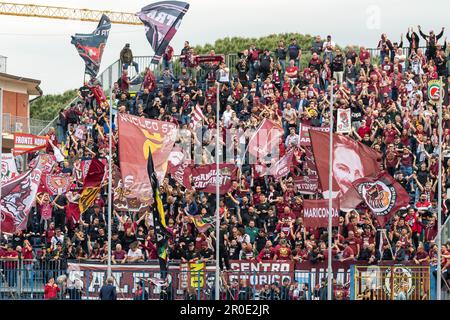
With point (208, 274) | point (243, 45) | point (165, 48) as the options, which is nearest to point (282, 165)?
point (208, 274)

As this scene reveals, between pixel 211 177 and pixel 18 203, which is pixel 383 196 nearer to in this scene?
pixel 211 177

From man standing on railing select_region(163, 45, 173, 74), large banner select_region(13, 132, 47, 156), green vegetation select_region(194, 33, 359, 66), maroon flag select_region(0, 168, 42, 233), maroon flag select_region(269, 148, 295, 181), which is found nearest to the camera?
maroon flag select_region(269, 148, 295, 181)

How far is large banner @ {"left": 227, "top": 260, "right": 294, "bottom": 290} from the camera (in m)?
35.6

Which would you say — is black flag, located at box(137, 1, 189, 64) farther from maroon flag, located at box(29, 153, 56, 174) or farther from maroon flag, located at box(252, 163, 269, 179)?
maroon flag, located at box(252, 163, 269, 179)

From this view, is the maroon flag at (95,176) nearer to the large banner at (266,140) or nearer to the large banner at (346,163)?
the large banner at (266,140)

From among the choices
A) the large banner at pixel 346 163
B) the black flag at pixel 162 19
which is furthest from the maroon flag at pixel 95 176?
the large banner at pixel 346 163

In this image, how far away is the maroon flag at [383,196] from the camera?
35906mm

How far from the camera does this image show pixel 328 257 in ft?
116

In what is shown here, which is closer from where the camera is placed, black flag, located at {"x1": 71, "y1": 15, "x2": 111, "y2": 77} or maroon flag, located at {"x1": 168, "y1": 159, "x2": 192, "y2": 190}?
maroon flag, located at {"x1": 168, "y1": 159, "x2": 192, "y2": 190}

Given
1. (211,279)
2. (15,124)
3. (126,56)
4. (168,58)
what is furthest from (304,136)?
(15,124)

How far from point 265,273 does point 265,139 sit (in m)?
6.07

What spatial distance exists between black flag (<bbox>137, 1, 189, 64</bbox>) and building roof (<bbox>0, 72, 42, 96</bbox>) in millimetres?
22766

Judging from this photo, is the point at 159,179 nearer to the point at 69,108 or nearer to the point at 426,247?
the point at 426,247

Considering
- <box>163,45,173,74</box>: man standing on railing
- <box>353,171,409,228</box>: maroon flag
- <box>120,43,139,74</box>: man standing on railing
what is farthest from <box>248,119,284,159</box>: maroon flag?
<box>120,43,139,74</box>: man standing on railing
